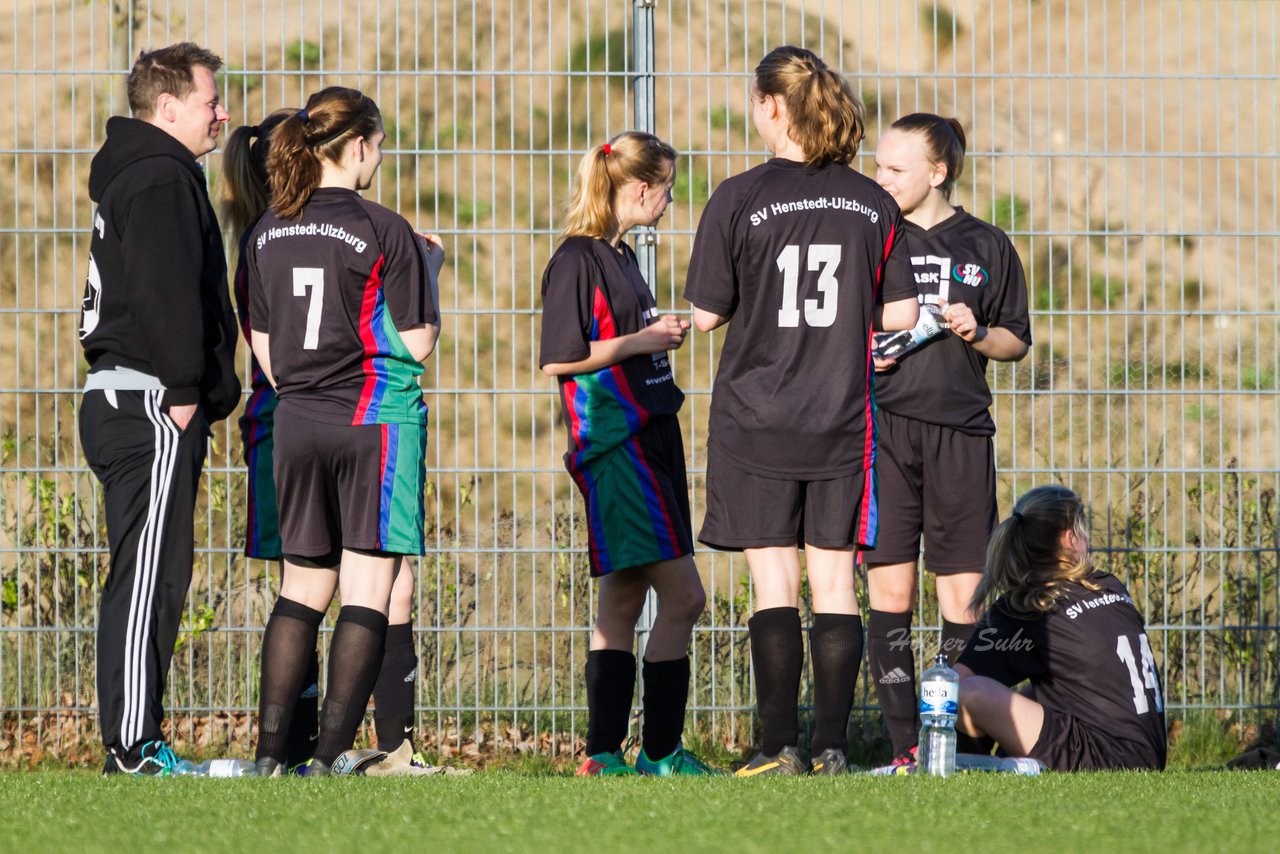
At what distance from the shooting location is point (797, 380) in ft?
13.4

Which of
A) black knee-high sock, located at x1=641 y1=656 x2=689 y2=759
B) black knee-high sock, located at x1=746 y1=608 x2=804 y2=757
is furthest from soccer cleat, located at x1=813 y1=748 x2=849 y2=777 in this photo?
black knee-high sock, located at x1=641 y1=656 x2=689 y2=759

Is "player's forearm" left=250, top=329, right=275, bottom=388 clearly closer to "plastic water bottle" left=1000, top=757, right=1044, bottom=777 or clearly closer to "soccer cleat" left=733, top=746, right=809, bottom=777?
"soccer cleat" left=733, top=746, right=809, bottom=777

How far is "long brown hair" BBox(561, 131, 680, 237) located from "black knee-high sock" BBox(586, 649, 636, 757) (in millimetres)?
1247

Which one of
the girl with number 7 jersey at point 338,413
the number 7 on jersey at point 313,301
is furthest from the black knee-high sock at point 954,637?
the number 7 on jersey at point 313,301

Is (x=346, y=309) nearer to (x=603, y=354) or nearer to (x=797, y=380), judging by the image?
(x=603, y=354)

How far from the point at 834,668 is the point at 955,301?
51.3 inches

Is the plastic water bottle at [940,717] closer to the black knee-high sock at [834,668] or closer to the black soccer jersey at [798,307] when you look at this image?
the black knee-high sock at [834,668]

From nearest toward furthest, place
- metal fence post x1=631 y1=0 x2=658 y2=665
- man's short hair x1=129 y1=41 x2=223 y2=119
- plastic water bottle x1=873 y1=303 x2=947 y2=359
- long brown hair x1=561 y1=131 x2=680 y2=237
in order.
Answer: man's short hair x1=129 y1=41 x2=223 y2=119 < long brown hair x1=561 y1=131 x2=680 y2=237 < plastic water bottle x1=873 y1=303 x2=947 y2=359 < metal fence post x1=631 y1=0 x2=658 y2=665

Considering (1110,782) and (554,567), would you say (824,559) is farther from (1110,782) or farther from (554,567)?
(554,567)

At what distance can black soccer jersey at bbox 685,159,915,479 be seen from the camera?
160 inches

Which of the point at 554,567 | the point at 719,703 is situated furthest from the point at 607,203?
the point at 719,703

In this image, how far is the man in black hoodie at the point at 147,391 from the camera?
4105 mm

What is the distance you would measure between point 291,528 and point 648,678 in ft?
3.75

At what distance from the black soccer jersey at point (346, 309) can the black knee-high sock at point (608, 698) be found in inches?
38.2
